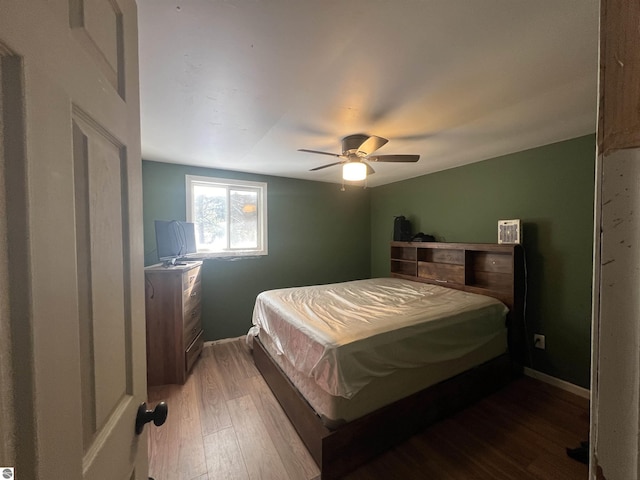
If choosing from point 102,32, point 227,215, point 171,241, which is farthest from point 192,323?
point 102,32

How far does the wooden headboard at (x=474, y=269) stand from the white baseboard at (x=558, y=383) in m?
0.16

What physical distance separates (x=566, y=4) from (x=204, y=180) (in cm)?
341

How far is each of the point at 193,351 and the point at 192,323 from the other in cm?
30

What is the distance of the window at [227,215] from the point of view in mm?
3322

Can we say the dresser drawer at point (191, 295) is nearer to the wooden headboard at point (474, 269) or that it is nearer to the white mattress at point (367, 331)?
the white mattress at point (367, 331)

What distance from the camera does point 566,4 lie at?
957 millimetres

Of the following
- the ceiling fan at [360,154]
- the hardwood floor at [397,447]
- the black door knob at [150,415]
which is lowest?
the hardwood floor at [397,447]

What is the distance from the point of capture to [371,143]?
208 centimetres

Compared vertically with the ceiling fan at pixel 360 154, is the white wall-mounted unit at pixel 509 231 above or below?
below

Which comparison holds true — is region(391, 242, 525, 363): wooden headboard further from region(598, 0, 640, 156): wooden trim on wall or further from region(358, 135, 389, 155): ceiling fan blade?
region(598, 0, 640, 156): wooden trim on wall

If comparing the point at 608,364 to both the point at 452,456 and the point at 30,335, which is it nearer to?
the point at 30,335

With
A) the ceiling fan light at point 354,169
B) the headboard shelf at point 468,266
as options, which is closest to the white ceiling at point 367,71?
the ceiling fan light at point 354,169

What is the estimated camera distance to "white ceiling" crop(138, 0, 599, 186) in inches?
39.3

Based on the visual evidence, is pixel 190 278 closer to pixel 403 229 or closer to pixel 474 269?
pixel 403 229
